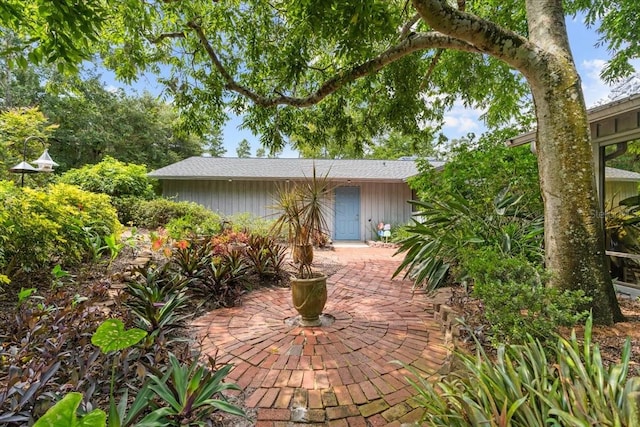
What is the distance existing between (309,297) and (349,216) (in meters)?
8.98

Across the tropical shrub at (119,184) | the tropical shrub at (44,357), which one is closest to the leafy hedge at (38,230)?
the tropical shrub at (44,357)

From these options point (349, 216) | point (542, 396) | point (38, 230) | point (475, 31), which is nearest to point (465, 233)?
point (475, 31)

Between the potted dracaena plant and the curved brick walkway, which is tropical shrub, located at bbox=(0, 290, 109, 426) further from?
the potted dracaena plant

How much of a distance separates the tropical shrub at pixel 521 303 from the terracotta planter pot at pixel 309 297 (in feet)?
5.41

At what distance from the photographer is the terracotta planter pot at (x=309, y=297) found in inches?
138

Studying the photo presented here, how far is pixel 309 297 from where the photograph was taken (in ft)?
11.5

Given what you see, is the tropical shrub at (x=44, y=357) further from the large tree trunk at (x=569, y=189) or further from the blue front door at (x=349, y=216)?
the blue front door at (x=349, y=216)

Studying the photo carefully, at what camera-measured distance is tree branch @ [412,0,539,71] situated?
282 cm

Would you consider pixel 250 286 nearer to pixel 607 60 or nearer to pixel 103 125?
pixel 607 60

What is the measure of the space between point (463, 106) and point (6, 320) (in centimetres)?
828

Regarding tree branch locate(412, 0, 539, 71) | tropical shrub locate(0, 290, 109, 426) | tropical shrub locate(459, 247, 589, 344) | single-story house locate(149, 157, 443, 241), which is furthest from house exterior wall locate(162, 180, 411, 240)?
tropical shrub locate(459, 247, 589, 344)

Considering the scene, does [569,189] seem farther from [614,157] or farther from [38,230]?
[38,230]

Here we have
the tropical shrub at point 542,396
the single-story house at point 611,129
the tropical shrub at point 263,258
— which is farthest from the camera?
the tropical shrub at point 263,258

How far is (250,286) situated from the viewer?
496cm
